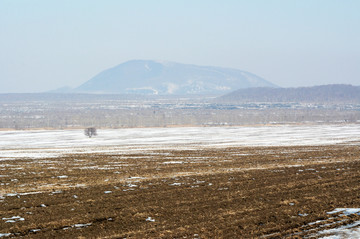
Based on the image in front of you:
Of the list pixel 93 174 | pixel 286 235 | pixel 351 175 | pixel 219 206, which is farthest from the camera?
pixel 93 174

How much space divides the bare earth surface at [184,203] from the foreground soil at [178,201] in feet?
0.09

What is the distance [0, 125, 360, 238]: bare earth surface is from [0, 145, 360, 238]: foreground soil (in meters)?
0.03

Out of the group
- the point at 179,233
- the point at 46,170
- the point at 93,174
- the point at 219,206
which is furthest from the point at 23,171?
the point at 179,233

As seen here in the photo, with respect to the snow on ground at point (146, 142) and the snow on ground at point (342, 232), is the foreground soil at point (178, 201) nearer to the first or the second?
the snow on ground at point (342, 232)

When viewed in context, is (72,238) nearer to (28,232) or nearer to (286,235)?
(28,232)

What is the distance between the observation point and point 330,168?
28375mm

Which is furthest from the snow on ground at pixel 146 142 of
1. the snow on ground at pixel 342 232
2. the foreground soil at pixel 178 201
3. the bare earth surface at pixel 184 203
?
the snow on ground at pixel 342 232

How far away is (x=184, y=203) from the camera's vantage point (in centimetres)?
1798

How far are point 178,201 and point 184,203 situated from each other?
0.43 meters

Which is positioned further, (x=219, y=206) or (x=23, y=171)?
(x=23, y=171)

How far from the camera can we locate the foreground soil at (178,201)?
46.8ft

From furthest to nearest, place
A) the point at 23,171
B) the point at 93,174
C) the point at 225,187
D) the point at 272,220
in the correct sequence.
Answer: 1. the point at 23,171
2. the point at 93,174
3. the point at 225,187
4. the point at 272,220

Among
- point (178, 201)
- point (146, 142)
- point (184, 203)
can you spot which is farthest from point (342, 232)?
point (146, 142)

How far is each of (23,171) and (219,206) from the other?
15.8 metres
